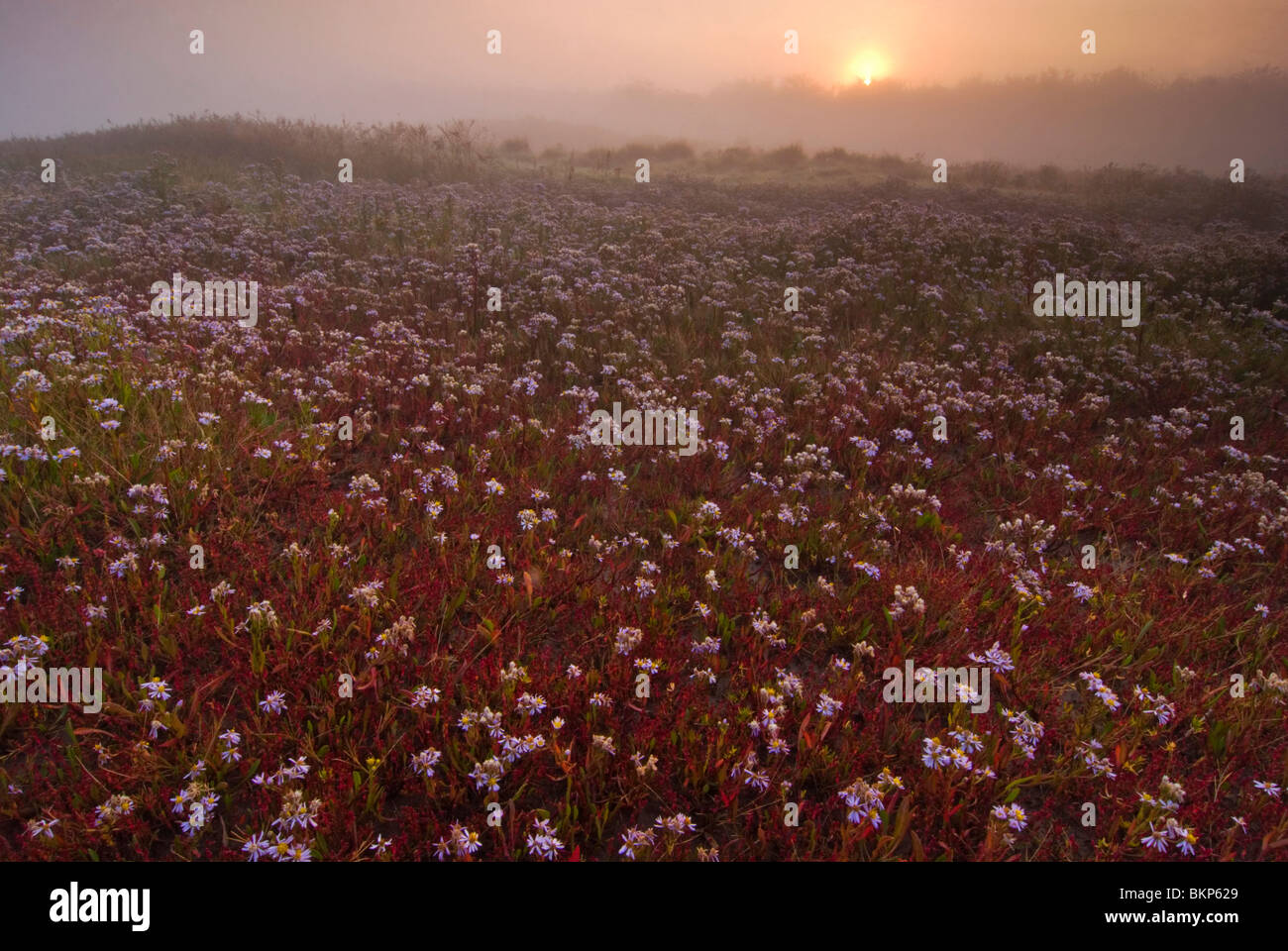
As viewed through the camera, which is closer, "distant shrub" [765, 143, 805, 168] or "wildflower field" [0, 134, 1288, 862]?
"wildflower field" [0, 134, 1288, 862]

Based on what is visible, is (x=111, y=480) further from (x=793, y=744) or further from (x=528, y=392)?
(x=793, y=744)

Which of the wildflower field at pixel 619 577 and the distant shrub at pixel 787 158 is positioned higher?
the distant shrub at pixel 787 158

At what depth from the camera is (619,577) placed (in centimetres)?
526

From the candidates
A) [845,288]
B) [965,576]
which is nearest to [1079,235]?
[845,288]

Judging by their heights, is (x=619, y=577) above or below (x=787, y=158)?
below

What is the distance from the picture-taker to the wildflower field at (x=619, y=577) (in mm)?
3520

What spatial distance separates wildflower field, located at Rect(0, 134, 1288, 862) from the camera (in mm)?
3520

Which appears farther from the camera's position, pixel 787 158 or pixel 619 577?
pixel 787 158

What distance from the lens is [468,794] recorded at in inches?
141

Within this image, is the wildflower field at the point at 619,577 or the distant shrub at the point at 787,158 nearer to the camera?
the wildflower field at the point at 619,577

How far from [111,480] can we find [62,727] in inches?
91.6

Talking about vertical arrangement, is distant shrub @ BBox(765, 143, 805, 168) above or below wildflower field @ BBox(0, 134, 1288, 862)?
above
